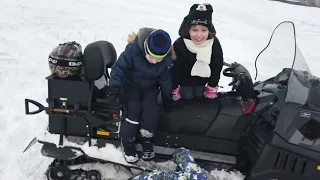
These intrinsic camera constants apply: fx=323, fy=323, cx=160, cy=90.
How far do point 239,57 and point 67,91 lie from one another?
580cm

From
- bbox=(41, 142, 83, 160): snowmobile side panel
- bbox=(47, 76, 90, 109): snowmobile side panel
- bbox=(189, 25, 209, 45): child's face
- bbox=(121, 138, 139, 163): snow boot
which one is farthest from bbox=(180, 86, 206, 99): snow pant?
bbox=(41, 142, 83, 160): snowmobile side panel

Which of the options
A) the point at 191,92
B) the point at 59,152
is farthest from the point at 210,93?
the point at 59,152

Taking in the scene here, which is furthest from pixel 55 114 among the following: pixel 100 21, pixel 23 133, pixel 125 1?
pixel 125 1

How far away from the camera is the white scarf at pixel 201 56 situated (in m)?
3.16

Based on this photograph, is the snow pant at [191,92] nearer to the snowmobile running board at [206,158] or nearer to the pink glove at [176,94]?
the pink glove at [176,94]

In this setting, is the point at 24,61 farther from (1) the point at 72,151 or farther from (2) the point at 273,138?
(2) the point at 273,138

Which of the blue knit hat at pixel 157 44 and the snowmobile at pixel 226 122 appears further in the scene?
the snowmobile at pixel 226 122

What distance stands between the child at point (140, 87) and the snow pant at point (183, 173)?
0.19m

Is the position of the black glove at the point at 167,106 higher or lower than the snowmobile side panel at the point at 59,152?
higher

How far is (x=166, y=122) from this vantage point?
3053 mm

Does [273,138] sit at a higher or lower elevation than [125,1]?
lower

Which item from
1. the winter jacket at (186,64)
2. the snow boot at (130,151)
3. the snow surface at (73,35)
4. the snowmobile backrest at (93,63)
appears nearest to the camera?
the snowmobile backrest at (93,63)

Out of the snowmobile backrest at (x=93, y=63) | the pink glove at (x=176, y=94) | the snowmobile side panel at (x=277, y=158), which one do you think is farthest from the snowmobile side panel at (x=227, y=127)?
the snowmobile backrest at (x=93, y=63)

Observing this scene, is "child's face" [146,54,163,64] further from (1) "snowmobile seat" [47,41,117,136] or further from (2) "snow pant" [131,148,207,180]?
(2) "snow pant" [131,148,207,180]
